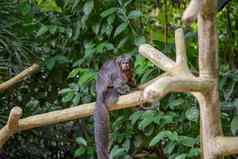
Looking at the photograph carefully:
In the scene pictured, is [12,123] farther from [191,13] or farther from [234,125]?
[191,13]

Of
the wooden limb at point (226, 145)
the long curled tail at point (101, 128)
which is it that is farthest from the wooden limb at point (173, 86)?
the long curled tail at point (101, 128)

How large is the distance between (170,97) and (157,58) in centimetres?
86

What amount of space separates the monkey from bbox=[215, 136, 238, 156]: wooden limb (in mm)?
794

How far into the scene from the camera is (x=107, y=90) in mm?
2584

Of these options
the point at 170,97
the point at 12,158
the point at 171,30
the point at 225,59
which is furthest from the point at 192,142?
the point at 12,158

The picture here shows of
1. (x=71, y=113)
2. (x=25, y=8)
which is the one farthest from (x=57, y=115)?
(x=25, y=8)

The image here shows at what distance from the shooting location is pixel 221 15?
3145mm

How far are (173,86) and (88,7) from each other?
66.4 inches

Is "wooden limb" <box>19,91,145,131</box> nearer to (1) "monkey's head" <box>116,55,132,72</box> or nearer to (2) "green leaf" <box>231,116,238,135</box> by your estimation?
(1) "monkey's head" <box>116,55,132,72</box>

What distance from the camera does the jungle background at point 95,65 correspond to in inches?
107

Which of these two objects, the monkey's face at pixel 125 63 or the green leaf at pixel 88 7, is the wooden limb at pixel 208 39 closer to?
the monkey's face at pixel 125 63

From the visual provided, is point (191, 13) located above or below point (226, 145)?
above

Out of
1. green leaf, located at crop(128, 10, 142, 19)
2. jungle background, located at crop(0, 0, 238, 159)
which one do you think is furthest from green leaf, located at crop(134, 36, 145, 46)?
green leaf, located at crop(128, 10, 142, 19)

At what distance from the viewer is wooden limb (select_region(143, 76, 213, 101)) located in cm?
129
